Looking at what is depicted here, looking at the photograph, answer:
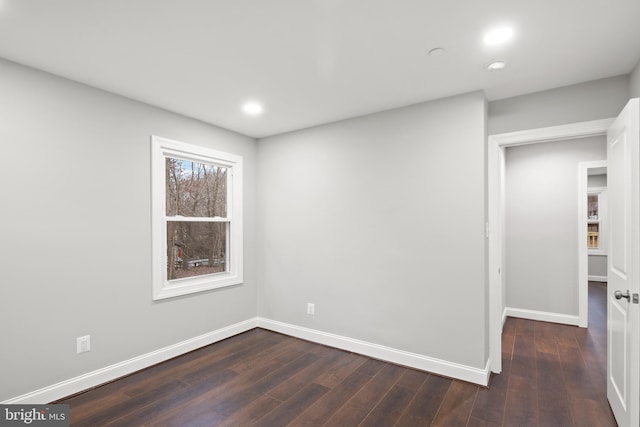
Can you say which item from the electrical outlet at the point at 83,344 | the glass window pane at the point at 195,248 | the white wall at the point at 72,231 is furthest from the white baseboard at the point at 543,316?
the electrical outlet at the point at 83,344

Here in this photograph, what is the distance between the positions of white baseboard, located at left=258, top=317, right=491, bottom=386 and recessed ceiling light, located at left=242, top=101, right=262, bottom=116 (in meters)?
2.53

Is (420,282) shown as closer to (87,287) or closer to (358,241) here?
(358,241)

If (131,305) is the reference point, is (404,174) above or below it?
above

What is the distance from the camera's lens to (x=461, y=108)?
2791 mm

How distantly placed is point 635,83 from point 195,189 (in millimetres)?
3973

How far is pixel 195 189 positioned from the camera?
3615mm

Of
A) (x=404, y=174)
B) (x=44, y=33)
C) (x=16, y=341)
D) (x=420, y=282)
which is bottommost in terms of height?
(x=16, y=341)

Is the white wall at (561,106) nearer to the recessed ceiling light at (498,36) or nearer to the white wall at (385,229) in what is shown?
the white wall at (385,229)

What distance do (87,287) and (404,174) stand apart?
2976 millimetres

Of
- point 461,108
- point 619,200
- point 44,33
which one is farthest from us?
point 461,108

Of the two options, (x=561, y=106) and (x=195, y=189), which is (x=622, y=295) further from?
(x=195, y=189)

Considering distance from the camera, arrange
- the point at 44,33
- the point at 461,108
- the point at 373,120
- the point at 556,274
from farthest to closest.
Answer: the point at 556,274 < the point at 373,120 < the point at 461,108 < the point at 44,33

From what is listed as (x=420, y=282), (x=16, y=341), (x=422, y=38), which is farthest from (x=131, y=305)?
(x=422, y=38)

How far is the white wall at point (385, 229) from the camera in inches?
109
